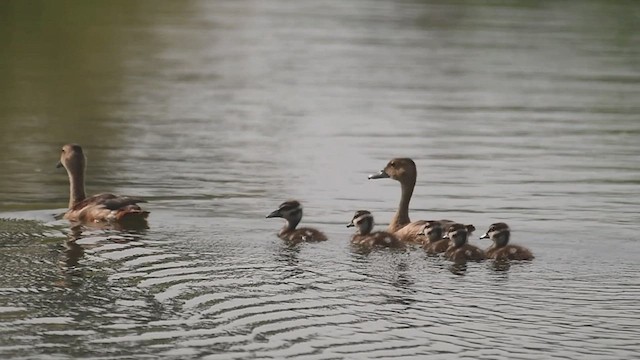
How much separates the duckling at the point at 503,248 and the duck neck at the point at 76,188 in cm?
454

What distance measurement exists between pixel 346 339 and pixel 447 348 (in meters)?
0.71

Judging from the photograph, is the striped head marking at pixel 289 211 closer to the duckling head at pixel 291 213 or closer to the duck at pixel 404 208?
the duckling head at pixel 291 213

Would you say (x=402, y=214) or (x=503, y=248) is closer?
(x=503, y=248)

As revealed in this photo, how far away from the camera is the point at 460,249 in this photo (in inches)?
550

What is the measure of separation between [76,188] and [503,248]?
4963 mm

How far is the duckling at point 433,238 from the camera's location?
14.5 metres

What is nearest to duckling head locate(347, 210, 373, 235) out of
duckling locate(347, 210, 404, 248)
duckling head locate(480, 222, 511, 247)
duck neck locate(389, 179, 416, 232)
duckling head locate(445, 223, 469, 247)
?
duckling locate(347, 210, 404, 248)

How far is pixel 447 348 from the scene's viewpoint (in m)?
10.7

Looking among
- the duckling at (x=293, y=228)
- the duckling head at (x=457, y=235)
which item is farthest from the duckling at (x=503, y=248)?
the duckling at (x=293, y=228)

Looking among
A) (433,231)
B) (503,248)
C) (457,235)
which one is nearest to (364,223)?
(433,231)

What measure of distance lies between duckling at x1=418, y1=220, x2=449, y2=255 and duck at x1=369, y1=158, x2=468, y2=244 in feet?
0.26

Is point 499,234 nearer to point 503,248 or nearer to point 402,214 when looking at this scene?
point 503,248

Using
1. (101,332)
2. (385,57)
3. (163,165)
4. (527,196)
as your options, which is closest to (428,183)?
(527,196)

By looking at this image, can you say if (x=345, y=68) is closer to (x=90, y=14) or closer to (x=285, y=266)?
(x=90, y=14)
